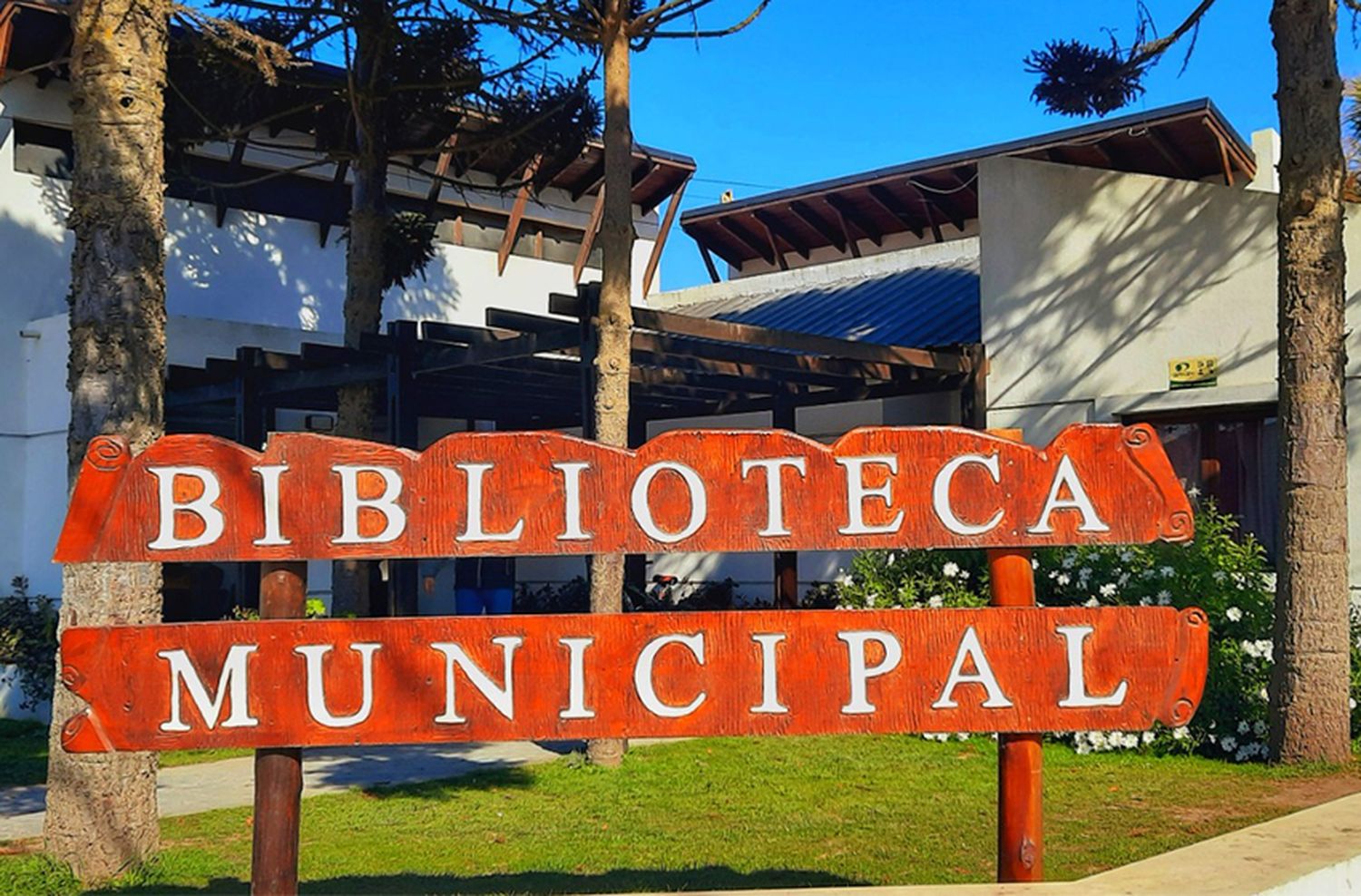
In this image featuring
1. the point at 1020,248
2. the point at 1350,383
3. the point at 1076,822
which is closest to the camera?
the point at 1076,822

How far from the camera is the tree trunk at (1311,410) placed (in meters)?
9.35

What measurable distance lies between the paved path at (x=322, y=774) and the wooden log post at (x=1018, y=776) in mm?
5535

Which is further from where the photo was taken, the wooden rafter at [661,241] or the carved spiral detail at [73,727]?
the wooden rafter at [661,241]

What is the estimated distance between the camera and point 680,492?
4180 mm

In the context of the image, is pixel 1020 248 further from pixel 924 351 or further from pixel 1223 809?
pixel 1223 809

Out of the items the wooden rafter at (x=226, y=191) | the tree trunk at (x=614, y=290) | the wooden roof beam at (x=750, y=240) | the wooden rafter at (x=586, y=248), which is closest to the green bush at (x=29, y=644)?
the wooden rafter at (x=226, y=191)

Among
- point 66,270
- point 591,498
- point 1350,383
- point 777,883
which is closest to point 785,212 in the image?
point 66,270

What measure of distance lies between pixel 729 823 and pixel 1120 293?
7936mm

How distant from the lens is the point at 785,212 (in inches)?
1077

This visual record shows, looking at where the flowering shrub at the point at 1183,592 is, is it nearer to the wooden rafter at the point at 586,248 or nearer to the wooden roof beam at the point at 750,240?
the wooden rafter at the point at 586,248

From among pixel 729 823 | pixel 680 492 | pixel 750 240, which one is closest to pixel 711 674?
pixel 680 492

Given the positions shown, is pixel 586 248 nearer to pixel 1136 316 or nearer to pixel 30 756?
pixel 1136 316

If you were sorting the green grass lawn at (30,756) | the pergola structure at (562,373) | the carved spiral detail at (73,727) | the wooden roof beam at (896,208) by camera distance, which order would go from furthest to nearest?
the wooden roof beam at (896,208)
the pergola structure at (562,373)
the green grass lawn at (30,756)
the carved spiral detail at (73,727)

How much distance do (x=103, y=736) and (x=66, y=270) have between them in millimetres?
15684
